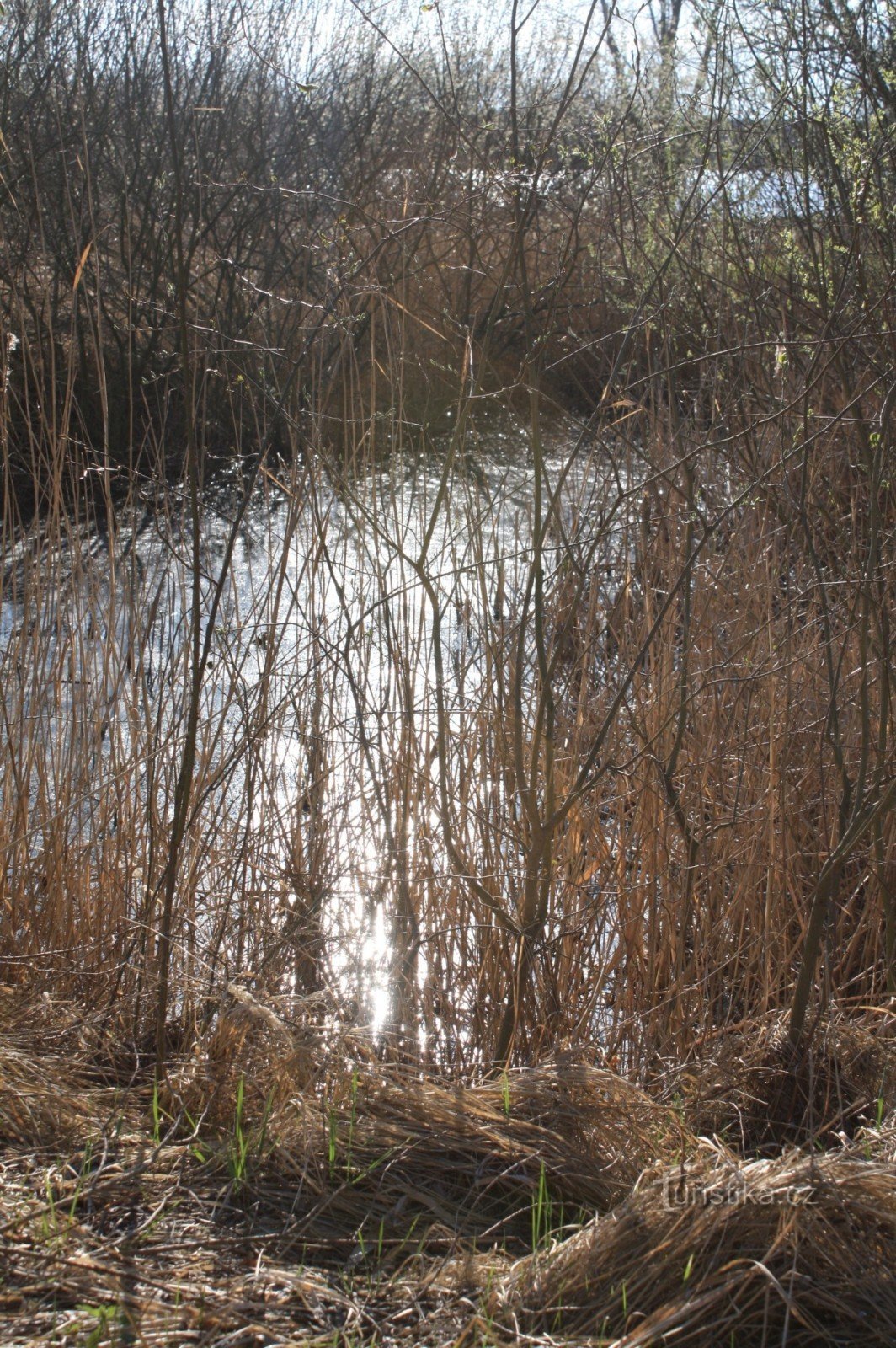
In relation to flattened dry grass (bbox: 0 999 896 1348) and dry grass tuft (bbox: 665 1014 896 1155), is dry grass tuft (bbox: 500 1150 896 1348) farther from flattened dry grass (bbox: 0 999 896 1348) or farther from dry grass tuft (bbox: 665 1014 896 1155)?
dry grass tuft (bbox: 665 1014 896 1155)

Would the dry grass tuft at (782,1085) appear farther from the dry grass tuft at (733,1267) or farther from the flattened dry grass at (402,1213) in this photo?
the dry grass tuft at (733,1267)

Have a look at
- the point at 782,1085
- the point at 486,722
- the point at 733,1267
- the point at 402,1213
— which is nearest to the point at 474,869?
the point at 486,722

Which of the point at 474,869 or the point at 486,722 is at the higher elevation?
the point at 486,722

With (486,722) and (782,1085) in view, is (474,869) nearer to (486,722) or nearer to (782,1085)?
(486,722)

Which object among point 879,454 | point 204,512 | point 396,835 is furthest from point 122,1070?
point 204,512

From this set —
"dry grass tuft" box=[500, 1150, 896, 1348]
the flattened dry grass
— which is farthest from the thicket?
"dry grass tuft" box=[500, 1150, 896, 1348]

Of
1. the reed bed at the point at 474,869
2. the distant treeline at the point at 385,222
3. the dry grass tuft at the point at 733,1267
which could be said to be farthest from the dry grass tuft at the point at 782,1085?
the distant treeline at the point at 385,222

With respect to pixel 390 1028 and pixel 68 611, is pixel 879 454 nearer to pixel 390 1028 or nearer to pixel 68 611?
pixel 390 1028

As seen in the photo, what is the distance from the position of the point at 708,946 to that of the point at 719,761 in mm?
370

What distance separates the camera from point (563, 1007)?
213 centimetres

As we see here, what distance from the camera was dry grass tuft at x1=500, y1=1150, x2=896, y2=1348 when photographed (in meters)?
1.18

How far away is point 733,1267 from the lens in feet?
4.06

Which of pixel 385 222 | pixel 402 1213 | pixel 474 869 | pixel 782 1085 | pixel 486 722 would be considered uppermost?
pixel 385 222

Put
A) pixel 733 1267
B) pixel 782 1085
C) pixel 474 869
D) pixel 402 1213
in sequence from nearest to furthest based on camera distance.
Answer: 1. pixel 733 1267
2. pixel 402 1213
3. pixel 782 1085
4. pixel 474 869
